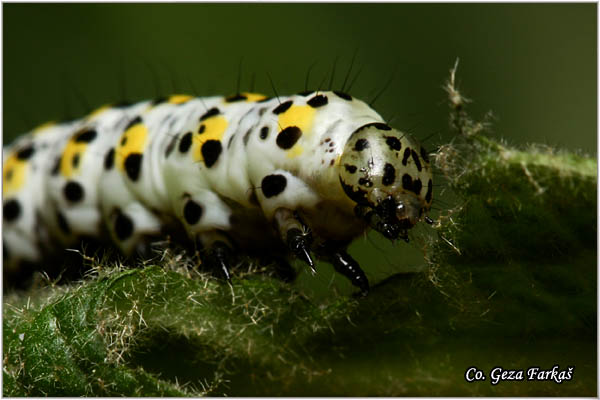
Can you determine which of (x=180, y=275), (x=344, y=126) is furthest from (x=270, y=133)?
(x=180, y=275)

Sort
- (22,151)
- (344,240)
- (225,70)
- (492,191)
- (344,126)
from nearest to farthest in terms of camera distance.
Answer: (492,191) → (344,126) → (344,240) → (22,151) → (225,70)

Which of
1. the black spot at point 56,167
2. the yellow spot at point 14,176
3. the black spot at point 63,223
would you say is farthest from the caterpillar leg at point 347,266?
the yellow spot at point 14,176

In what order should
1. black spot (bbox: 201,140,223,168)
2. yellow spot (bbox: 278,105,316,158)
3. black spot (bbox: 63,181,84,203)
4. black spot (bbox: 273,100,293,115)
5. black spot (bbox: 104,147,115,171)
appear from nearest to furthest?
yellow spot (bbox: 278,105,316,158)
black spot (bbox: 273,100,293,115)
black spot (bbox: 201,140,223,168)
black spot (bbox: 104,147,115,171)
black spot (bbox: 63,181,84,203)

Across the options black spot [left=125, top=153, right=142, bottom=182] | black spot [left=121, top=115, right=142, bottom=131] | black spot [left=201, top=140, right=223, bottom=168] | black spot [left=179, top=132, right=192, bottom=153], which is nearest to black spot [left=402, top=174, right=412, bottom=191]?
black spot [left=201, top=140, right=223, bottom=168]

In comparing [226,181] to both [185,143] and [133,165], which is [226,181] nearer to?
[185,143]

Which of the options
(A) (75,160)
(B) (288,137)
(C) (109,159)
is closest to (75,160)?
(A) (75,160)

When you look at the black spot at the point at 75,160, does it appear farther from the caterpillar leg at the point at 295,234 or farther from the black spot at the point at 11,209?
the caterpillar leg at the point at 295,234

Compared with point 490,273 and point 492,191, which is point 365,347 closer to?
point 490,273

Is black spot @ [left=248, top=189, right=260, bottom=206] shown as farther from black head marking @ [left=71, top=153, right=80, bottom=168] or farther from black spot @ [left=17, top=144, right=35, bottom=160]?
black spot @ [left=17, top=144, right=35, bottom=160]
